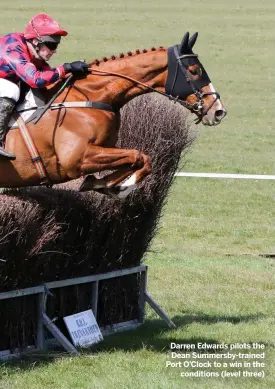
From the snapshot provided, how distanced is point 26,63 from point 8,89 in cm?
30

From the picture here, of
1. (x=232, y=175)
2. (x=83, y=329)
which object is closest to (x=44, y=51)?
(x=83, y=329)

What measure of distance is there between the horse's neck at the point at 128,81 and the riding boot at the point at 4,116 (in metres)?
0.74

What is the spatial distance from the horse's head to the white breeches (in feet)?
4.64

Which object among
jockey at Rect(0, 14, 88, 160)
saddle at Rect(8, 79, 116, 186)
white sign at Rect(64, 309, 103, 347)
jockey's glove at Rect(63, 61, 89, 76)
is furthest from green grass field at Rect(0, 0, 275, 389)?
jockey's glove at Rect(63, 61, 89, 76)

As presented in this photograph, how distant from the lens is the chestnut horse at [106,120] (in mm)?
8492

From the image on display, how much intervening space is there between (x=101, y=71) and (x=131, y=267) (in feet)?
6.99

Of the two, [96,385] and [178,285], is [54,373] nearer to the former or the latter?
[96,385]

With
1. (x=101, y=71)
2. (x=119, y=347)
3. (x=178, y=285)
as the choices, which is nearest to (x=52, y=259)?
(x=119, y=347)

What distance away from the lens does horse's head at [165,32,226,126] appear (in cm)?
870

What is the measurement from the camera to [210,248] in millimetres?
14711

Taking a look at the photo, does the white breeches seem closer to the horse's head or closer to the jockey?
the jockey

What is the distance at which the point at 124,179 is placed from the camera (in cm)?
855

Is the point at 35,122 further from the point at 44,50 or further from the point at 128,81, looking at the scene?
the point at 128,81

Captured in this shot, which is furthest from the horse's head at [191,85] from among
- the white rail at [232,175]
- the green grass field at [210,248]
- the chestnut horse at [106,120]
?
the white rail at [232,175]
